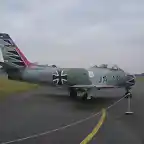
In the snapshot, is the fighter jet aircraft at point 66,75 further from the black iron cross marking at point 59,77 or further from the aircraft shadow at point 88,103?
the aircraft shadow at point 88,103

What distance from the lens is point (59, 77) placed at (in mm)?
21734

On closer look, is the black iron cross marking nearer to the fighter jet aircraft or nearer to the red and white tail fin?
the fighter jet aircraft

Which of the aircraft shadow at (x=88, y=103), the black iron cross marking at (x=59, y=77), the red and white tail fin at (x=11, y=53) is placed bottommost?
the aircraft shadow at (x=88, y=103)

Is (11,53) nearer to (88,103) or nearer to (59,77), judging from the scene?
(59,77)

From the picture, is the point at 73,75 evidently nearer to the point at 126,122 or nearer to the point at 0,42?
the point at 0,42

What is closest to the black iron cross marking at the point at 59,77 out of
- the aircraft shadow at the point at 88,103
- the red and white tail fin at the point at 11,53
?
the aircraft shadow at the point at 88,103

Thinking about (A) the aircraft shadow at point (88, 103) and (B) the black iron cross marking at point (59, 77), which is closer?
(A) the aircraft shadow at point (88, 103)

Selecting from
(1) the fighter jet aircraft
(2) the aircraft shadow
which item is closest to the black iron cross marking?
(1) the fighter jet aircraft

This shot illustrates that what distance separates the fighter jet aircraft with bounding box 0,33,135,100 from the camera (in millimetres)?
20469

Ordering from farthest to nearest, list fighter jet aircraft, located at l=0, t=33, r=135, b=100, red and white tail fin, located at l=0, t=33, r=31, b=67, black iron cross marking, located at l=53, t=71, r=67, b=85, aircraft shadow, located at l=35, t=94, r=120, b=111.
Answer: red and white tail fin, located at l=0, t=33, r=31, b=67, black iron cross marking, located at l=53, t=71, r=67, b=85, fighter jet aircraft, located at l=0, t=33, r=135, b=100, aircraft shadow, located at l=35, t=94, r=120, b=111

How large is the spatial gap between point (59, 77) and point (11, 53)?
5.35 m

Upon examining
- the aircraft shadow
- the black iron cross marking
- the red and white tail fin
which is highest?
the red and white tail fin

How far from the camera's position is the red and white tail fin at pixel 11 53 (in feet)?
77.8

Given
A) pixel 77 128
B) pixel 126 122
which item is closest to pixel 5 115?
pixel 77 128
